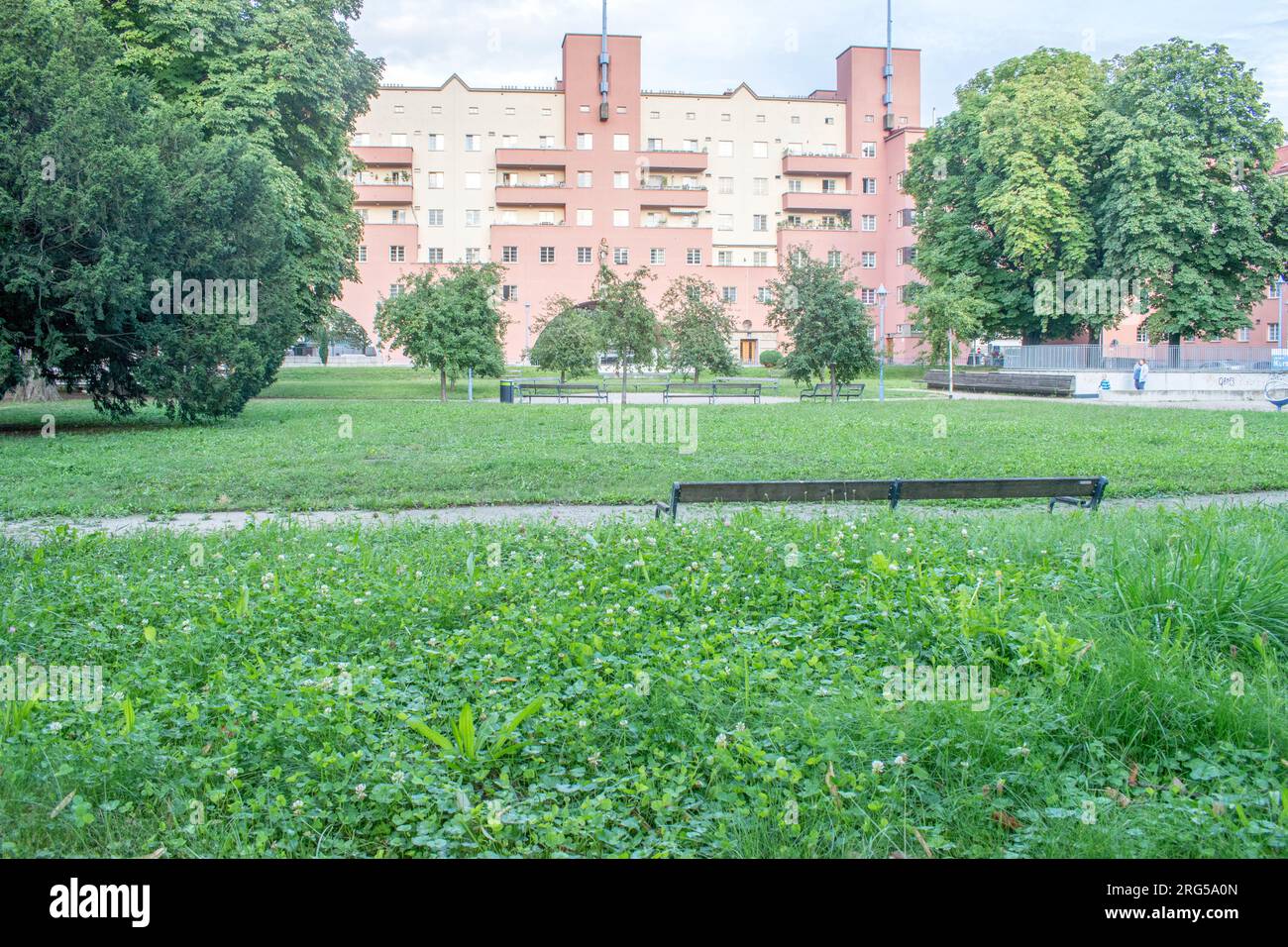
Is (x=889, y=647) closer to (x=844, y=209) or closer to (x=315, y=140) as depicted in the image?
(x=315, y=140)

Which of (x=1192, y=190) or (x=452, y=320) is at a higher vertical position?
(x=1192, y=190)

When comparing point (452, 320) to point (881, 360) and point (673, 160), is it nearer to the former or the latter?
point (881, 360)

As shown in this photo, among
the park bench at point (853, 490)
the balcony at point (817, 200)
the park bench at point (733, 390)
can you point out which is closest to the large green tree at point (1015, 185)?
the park bench at point (733, 390)

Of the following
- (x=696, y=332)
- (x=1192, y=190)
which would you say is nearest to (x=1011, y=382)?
(x=1192, y=190)

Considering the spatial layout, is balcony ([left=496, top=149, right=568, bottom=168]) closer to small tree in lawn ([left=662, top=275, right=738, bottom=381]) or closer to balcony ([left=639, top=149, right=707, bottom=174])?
balcony ([left=639, top=149, right=707, bottom=174])

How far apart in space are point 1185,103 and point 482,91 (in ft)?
174

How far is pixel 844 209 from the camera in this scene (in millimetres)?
85438

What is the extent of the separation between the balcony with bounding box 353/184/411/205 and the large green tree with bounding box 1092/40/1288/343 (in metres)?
50.2

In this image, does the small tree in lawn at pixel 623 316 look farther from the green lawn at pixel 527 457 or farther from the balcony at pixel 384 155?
the balcony at pixel 384 155

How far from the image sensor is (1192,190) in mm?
42594

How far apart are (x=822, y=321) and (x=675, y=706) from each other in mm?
32705
